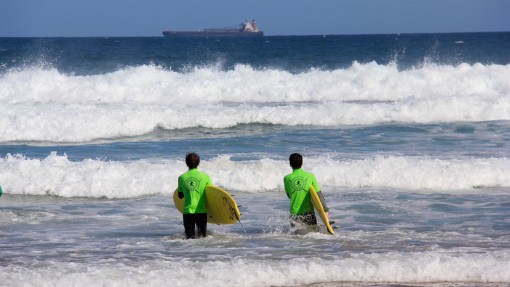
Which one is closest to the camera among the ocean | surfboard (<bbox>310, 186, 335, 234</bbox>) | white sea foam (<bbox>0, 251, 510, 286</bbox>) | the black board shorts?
white sea foam (<bbox>0, 251, 510, 286</bbox>)

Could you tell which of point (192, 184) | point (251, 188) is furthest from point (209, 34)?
point (192, 184)

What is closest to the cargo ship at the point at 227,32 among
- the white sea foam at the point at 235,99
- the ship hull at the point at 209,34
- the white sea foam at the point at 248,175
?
the ship hull at the point at 209,34

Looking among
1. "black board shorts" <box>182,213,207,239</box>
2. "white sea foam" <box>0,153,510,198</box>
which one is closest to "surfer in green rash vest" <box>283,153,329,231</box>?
"black board shorts" <box>182,213,207,239</box>

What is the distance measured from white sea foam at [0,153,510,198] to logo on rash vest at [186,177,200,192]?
180 inches

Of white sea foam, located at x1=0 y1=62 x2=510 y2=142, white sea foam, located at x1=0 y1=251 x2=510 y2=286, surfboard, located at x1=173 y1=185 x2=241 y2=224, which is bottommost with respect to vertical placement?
A: white sea foam, located at x1=0 y1=251 x2=510 y2=286

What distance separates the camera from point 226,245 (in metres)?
10.6

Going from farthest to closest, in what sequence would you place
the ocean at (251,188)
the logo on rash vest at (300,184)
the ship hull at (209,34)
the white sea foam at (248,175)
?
the ship hull at (209,34) → the white sea foam at (248,175) → the logo on rash vest at (300,184) → the ocean at (251,188)

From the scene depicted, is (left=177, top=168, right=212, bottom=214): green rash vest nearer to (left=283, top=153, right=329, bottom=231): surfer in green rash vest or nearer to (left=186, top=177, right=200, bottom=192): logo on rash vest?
(left=186, top=177, right=200, bottom=192): logo on rash vest

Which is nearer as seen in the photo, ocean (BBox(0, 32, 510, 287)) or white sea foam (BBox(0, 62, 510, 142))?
ocean (BBox(0, 32, 510, 287))

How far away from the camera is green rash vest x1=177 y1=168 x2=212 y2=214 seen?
10.5 m

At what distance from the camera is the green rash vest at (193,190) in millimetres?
10477

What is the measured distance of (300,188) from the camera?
10.5m

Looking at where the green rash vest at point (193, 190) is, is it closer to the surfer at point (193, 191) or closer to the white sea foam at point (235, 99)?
the surfer at point (193, 191)

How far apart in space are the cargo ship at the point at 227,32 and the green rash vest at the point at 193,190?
138685 mm
